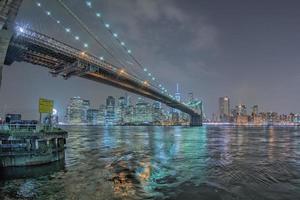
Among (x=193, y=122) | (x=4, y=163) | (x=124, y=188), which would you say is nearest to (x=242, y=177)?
(x=124, y=188)

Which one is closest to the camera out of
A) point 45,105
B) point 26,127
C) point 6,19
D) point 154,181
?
point 154,181

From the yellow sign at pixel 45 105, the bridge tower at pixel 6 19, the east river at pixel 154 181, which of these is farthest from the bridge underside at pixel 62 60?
the east river at pixel 154 181

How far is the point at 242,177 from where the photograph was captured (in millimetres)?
18594

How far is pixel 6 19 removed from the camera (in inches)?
850

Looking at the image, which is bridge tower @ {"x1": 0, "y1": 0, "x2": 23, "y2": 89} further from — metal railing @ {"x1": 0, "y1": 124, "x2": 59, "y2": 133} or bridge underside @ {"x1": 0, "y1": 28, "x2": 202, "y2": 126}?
bridge underside @ {"x1": 0, "y1": 28, "x2": 202, "y2": 126}

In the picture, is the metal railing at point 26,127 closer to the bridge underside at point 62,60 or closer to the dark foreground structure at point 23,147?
the dark foreground structure at point 23,147

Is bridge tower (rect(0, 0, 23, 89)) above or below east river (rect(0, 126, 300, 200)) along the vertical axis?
above

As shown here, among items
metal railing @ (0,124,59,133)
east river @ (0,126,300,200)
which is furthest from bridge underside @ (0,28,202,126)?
east river @ (0,126,300,200)

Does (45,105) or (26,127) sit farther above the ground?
(45,105)

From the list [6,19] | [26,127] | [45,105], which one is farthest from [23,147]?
[6,19]

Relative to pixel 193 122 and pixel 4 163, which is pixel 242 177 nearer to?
pixel 4 163

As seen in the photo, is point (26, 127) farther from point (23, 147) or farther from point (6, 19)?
point (6, 19)

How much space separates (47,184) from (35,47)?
3670 cm

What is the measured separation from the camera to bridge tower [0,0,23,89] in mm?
21062
